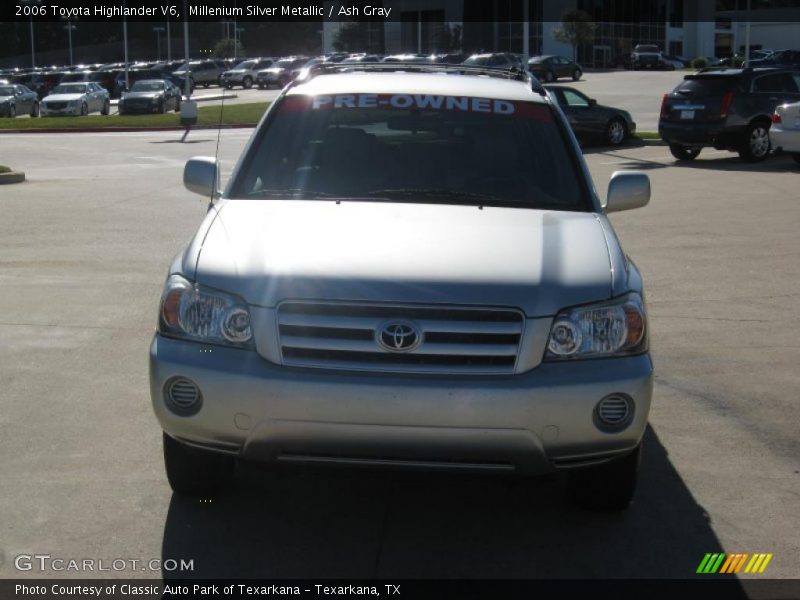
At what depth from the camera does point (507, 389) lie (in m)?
4.23

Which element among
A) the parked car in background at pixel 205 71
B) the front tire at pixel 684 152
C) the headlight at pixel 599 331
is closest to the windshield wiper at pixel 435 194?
the headlight at pixel 599 331

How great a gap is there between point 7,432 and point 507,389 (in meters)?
2.97

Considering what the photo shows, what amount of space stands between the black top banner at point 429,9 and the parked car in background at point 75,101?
96.2ft

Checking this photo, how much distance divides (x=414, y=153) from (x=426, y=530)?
1.98 meters

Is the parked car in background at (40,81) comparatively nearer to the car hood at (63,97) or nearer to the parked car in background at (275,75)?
the parked car in background at (275,75)

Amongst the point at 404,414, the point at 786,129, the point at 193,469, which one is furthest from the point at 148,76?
the point at 404,414

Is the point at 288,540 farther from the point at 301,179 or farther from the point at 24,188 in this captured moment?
the point at 24,188

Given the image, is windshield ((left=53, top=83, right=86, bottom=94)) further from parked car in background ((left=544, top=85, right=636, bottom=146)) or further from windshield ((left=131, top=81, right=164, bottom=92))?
parked car in background ((left=544, top=85, right=636, bottom=146))

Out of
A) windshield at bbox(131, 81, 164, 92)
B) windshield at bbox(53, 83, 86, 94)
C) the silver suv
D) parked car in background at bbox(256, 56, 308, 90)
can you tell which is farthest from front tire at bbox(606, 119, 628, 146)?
parked car in background at bbox(256, 56, 308, 90)

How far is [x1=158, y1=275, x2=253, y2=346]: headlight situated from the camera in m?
4.41

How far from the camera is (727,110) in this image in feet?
70.3

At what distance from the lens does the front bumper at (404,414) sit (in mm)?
4223

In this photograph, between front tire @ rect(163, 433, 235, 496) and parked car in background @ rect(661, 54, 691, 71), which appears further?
parked car in background @ rect(661, 54, 691, 71)

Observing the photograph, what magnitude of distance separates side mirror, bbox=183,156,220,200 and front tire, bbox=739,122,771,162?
17237 mm
